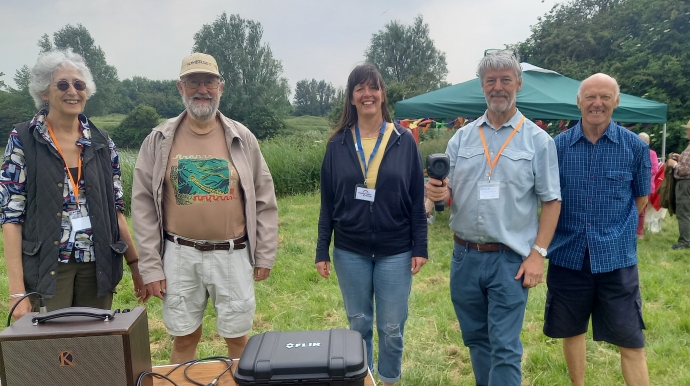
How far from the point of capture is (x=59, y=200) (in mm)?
2018

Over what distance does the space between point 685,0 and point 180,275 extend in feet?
68.2

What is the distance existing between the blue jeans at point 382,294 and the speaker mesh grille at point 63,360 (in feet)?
4.09

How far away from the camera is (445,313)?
153 inches

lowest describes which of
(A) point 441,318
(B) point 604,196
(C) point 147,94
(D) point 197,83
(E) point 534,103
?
(A) point 441,318

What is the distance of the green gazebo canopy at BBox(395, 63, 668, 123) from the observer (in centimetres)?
675

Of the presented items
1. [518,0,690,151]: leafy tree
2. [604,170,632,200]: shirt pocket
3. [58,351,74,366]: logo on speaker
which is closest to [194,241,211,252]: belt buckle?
[58,351,74,366]: logo on speaker

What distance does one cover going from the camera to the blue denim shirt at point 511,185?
6.97 feet

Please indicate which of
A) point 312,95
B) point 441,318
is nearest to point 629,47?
point 441,318

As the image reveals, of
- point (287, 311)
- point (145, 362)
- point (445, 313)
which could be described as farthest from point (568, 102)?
point (145, 362)

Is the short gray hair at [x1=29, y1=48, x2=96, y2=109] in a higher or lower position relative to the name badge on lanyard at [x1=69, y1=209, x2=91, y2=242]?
higher

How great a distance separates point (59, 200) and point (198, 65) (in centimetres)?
84

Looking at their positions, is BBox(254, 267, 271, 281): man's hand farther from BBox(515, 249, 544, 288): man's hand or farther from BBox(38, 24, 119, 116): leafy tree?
BBox(38, 24, 119, 116): leafy tree

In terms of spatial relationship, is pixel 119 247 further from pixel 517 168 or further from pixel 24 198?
pixel 517 168

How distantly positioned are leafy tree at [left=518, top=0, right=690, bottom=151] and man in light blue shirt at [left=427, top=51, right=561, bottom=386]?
14931 mm
